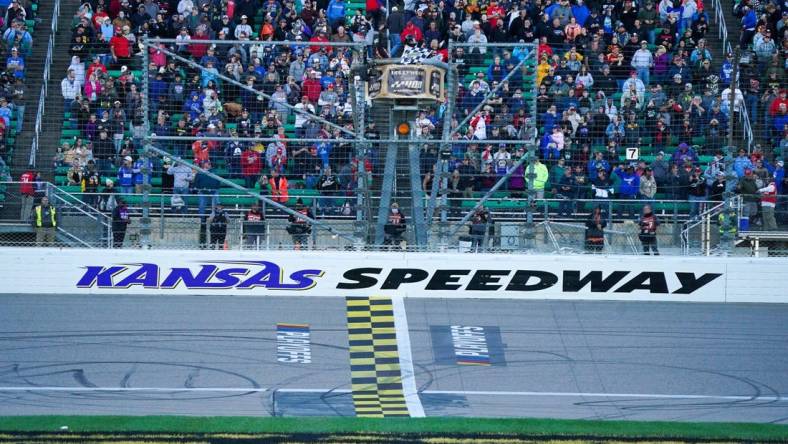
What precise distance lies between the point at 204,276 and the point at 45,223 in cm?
260

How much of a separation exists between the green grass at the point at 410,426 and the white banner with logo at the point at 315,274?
455 centimetres

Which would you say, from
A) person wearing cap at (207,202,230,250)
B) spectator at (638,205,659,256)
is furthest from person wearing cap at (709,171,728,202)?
person wearing cap at (207,202,230,250)

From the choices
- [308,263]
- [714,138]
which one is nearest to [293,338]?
[308,263]

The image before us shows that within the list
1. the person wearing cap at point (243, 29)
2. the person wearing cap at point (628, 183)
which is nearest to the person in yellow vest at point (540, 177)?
the person wearing cap at point (628, 183)

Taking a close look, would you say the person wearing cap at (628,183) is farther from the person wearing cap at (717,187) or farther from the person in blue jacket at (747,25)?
the person in blue jacket at (747,25)

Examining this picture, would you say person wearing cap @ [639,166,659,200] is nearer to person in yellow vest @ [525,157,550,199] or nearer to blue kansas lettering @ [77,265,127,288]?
person in yellow vest @ [525,157,550,199]

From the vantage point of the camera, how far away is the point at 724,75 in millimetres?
23891

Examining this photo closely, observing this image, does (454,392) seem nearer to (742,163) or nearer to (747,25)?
(742,163)

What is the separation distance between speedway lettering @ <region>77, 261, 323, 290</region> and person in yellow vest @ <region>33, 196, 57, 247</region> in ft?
4.21

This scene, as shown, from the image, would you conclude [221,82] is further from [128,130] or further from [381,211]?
[381,211]

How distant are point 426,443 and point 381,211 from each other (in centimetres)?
605

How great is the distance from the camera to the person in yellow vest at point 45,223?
65.4ft

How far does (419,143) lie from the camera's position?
19.0m

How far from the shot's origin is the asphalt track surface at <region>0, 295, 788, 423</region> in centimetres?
1529
